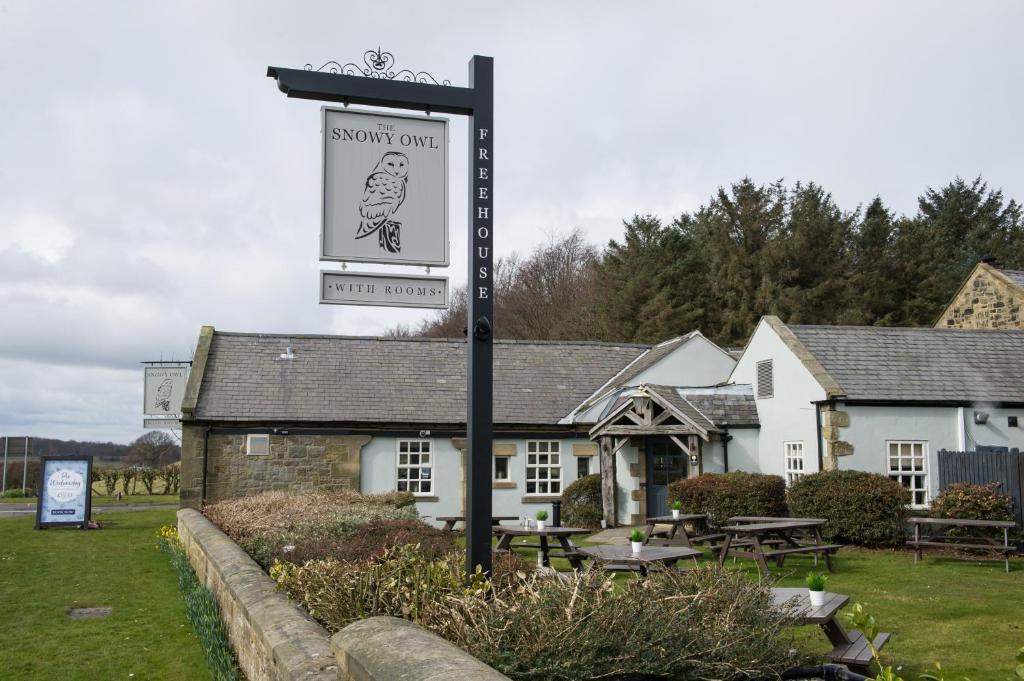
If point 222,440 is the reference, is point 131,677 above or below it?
below

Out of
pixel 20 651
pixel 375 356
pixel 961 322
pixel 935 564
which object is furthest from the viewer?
pixel 961 322

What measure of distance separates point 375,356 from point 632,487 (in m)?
7.90

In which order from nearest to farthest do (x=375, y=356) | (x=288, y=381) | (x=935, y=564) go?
(x=935, y=564) < (x=288, y=381) < (x=375, y=356)

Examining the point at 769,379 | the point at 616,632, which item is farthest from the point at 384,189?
the point at 769,379

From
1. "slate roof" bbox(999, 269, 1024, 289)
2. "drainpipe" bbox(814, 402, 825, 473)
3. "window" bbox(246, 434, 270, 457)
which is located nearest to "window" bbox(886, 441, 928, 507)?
"drainpipe" bbox(814, 402, 825, 473)

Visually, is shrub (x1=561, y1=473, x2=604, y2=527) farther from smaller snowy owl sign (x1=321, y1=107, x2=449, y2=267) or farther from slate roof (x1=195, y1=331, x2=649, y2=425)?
smaller snowy owl sign (x1=321, y1=107, x2=449, y2=267)

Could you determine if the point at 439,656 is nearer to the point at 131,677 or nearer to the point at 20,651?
the point at 131,677

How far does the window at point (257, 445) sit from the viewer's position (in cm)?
2105

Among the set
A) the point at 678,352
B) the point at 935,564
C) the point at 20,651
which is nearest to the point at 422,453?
the point at 678,352

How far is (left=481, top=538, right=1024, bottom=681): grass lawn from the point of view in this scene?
812 centimetres

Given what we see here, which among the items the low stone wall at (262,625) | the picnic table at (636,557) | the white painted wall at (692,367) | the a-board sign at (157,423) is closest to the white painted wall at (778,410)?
the white painted wall at (692,367)

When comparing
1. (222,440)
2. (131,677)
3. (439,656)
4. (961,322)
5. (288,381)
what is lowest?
(131,677)

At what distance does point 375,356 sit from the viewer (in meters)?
24.5

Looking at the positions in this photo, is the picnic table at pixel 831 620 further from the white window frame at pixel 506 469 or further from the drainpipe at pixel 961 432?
the white window frame at pixel 506 469
